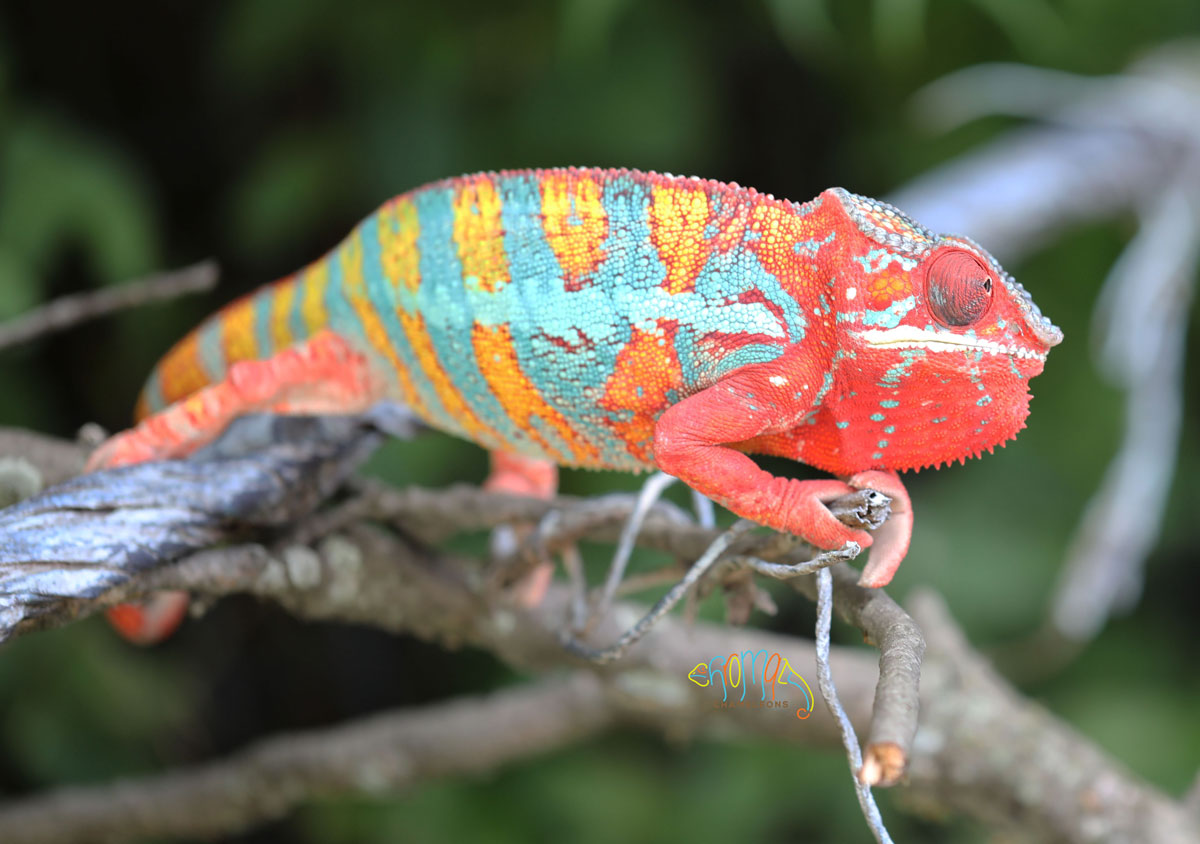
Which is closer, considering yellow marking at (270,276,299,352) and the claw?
the claw

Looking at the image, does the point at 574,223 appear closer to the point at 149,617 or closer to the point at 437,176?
the point at 149,617

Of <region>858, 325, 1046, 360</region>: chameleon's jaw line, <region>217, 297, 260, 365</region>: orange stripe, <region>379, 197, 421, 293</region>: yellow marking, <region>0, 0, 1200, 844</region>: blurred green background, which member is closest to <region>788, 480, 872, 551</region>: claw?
<region>858, 325, 1046, 360</region>: chameleon's jaw line

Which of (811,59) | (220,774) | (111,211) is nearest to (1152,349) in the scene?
(811,59)

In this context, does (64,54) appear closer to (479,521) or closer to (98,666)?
(98,666)

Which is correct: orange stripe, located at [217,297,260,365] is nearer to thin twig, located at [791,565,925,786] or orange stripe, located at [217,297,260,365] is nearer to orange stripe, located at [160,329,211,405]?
orange stripe, located at [160,329,211,405]

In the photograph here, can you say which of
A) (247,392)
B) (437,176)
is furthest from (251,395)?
(437,176)

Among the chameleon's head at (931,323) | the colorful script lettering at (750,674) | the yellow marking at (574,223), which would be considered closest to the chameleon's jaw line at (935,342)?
the chameleon's head at (931,323)

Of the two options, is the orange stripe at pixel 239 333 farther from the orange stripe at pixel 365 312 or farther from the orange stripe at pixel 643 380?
the orange stripe at pixel 643 380

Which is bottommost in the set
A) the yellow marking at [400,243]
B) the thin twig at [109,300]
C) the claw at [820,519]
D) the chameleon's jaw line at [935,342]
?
the claw at [820,519]

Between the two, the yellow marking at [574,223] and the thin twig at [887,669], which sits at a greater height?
the yellow marking at [574,223]

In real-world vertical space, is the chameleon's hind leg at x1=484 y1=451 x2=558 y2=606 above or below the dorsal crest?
below
